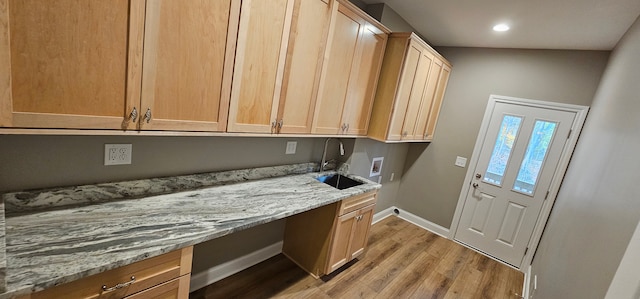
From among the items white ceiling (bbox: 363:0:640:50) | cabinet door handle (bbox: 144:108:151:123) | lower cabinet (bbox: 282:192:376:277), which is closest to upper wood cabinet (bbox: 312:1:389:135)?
white ceiling (bbox: 363:0:640:50)

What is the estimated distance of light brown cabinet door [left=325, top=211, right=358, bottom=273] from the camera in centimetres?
213

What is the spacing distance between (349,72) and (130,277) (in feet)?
6.22

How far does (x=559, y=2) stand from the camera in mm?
1831

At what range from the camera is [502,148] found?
3.09 metres

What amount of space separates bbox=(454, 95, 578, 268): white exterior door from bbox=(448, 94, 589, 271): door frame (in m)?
0.01

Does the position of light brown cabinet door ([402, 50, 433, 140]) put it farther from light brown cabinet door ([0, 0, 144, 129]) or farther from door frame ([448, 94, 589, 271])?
light brown cabinet door ([0, 0, 144, 129])

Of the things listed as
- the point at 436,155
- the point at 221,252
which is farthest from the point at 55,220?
the point at 436,155

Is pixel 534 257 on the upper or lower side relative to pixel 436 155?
lower

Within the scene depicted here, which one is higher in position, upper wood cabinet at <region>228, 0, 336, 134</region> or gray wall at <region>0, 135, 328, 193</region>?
upper wood cabinet at <region>228, 0, 336, 134</region>

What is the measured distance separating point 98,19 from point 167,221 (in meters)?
0.91

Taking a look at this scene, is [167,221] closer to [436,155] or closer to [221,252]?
[221,252]

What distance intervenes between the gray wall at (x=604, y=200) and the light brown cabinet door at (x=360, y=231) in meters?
1.37

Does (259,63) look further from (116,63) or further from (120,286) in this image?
(120,286)

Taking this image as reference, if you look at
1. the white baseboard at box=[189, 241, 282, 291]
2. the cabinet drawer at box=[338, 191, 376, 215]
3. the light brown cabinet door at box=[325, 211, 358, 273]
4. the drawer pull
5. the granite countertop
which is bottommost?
the white baseboard at box=[189, 241, 282, 291]
